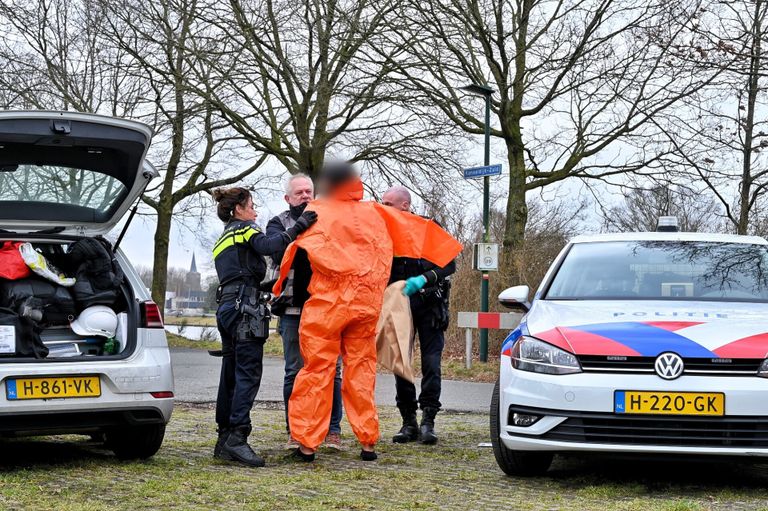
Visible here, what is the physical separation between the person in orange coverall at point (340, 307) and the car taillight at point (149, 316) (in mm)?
777

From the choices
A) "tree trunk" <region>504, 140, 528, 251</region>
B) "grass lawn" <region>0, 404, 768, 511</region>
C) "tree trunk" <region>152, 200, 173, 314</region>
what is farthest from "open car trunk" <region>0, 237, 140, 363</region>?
"tree trunk" <region>152, 200, 173, 314</region>

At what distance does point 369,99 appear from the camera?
21734mm

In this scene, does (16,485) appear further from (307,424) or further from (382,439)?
(382,439)

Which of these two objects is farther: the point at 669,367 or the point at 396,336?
the point at 396,336

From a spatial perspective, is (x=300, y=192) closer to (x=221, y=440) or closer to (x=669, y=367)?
(x=221, y=440)

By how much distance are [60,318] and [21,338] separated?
1.80 ft

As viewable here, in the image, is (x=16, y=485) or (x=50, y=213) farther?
(x=50, y=213)

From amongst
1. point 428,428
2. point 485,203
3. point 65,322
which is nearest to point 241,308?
point 65,322

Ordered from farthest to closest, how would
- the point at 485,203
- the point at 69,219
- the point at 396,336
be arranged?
the point at 485,203 → the point at 396,336 → the point at 69,219

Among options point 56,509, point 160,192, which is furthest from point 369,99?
point 56,509

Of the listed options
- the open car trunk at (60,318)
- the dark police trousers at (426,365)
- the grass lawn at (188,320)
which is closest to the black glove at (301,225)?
the open car trunk at (60,318)

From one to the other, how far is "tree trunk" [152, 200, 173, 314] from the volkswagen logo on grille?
22.0m

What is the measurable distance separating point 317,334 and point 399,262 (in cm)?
158

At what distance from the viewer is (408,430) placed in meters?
7.63
